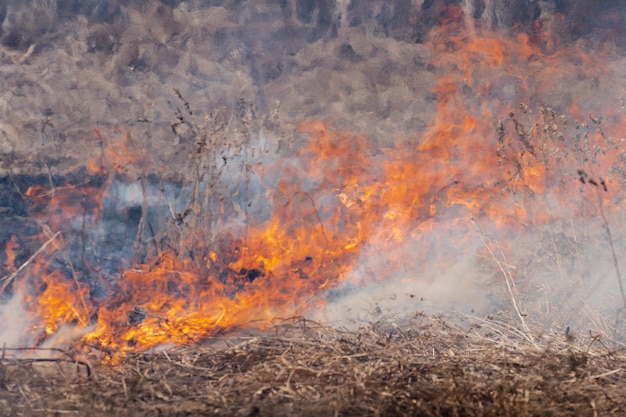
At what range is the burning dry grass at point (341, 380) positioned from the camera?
3.46m

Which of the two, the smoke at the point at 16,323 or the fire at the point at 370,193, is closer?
the smoke at the point at 16,323

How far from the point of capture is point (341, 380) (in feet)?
12.6

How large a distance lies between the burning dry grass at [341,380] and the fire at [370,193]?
115cm

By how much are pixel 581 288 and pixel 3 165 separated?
588cm

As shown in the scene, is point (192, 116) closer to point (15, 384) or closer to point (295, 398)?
point (15, 384)

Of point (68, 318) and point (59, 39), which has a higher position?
point (59, 39)

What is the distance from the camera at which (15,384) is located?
13.3 feet

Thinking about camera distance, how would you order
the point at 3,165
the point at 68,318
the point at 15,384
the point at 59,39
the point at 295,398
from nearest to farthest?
the point at 295,398, the point at 15,384, the point at 68,318, the point at 3,165, the point at 59,39

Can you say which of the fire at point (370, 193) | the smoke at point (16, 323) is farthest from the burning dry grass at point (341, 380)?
the fire at point (370, 193)

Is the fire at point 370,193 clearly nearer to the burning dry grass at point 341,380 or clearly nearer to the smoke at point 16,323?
the smoke at point 16,323

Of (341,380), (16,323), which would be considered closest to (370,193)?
(341,380)

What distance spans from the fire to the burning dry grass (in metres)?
1.15

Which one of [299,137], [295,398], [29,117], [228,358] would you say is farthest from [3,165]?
[295,398]

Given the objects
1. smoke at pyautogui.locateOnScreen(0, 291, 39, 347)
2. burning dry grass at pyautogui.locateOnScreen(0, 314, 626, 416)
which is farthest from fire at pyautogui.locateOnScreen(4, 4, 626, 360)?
burning dry grass at pyautogui.locateOnScreen(0, 314, 626, 416)
